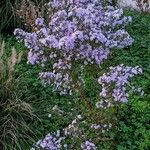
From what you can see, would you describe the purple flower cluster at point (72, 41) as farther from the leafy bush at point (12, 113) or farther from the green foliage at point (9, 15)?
the green foliage at point (9, 15)

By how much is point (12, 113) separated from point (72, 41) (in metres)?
1.29

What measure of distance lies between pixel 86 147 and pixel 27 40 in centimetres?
113

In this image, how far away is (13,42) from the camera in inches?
277

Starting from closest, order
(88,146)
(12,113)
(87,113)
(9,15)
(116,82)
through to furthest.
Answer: (88,146) < (116,82) < (87,113) < (12,113) < (9,15)

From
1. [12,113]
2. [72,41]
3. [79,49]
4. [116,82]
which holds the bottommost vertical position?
[12,113]

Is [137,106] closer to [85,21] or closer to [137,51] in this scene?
[85,21]

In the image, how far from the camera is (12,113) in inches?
192

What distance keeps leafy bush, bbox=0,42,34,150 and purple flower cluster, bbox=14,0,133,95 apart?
1.48 ft

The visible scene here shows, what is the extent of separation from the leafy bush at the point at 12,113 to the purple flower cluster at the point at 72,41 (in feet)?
1.48

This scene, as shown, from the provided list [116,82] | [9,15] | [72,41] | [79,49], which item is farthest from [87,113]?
[9,15]

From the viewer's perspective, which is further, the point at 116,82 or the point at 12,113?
the point at 12,113

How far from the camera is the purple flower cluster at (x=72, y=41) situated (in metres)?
4.11

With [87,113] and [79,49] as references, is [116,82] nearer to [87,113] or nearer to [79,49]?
[79,49]

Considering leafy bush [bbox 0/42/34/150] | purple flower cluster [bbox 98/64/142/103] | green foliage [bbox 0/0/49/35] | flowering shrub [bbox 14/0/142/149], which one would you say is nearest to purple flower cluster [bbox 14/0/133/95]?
flowering shrub [bbox 14/0/142/149]
